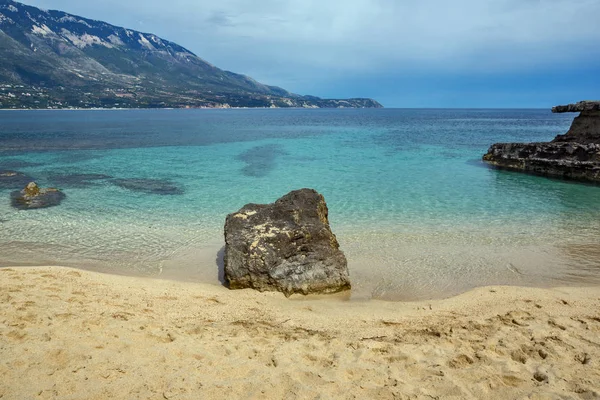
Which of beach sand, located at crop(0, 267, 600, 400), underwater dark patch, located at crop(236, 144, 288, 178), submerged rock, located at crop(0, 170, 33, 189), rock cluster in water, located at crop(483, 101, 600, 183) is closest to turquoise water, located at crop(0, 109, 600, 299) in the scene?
underwater dark patch, located at crop(236, 144, 288, 178)

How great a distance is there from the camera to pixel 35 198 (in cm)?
1645

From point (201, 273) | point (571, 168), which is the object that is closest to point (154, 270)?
point (201, 273)

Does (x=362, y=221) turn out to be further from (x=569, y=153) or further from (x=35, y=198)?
(x=569, y=153)

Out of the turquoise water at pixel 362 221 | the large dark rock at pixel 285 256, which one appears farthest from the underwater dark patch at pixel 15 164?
the large dark rock at pixel 285 256

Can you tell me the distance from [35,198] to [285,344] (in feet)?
50.2

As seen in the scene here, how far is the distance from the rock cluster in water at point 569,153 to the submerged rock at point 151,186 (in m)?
20.8

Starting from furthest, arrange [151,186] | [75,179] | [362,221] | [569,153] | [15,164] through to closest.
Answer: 1. [15,164]
2. [569,153]
3. [75,179]
4. [151,186]
5. [362,221]

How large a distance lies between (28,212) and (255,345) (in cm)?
1294

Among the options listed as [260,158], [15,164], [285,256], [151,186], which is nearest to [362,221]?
[285,256]

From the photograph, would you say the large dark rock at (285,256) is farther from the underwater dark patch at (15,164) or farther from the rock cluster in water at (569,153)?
the underwater dark patch at (15,164)

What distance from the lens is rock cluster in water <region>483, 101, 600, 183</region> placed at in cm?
2170

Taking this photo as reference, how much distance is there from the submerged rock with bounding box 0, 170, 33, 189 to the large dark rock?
15976 mm

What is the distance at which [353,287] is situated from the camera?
8.81 metres

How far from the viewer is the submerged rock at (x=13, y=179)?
19328 millimetres
